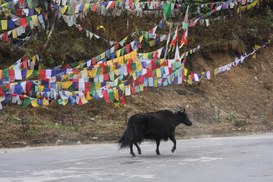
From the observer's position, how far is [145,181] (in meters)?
9.88

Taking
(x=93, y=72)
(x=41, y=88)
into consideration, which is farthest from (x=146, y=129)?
(x=93, y=72)

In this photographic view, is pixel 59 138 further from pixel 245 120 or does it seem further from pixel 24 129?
pixel 245 120

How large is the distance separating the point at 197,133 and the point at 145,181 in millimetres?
13124

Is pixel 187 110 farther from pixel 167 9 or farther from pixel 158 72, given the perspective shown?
pixel 167 9

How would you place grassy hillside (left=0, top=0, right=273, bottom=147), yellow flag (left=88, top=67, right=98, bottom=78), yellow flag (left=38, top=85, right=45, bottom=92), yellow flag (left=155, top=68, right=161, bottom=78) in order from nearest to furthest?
yellow flag (left=38, top=85, right=45, bottom=92)
grassy hillside (left=0, top=0, right=273, bottom=147)
yellow flag (left=88, top=67, right=98, bottom=78)
yellow flag (left=155, top=68, right=161, bottom=78)

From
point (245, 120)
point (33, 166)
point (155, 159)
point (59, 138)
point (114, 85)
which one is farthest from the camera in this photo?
point (245, 120)

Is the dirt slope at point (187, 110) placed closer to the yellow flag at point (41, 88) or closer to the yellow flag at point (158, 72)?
the yellow flag at point (41, 88)

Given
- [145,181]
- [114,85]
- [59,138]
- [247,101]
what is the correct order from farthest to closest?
[247,101]
[114,85]
[59,138]
[145,181]

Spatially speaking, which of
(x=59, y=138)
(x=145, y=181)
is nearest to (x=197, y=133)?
(x=59, y=138)

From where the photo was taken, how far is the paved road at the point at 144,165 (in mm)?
10391

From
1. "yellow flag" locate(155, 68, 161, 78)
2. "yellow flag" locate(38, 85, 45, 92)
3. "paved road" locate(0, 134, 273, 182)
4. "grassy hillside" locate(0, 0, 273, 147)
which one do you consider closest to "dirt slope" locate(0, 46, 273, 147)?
Answer: "grassy hillside" locate(0, 0, 273, 147)

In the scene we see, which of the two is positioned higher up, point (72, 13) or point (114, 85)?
point (72, 13)

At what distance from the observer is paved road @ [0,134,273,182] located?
409 inches

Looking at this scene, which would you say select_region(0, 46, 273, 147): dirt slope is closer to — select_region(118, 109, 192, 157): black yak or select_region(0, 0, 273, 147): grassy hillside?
select_region(0, 0, 273, 147): grassy hillside
